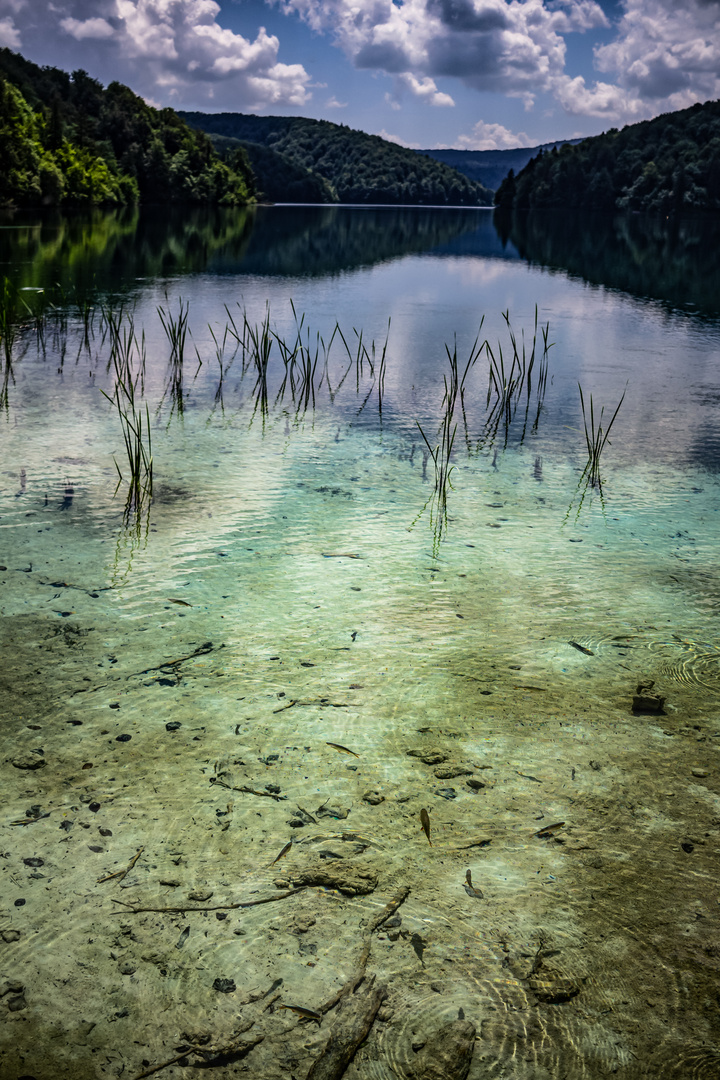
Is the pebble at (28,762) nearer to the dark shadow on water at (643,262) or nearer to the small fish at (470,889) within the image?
the small fish at (470,889)

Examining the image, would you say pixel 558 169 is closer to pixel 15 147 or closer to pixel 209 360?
pixel 15 147

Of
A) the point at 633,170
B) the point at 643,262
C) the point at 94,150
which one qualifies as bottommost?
the point at 643,262

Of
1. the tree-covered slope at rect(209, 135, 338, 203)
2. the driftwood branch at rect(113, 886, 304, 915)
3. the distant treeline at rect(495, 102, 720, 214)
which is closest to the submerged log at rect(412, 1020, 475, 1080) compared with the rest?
the driftwood branch at rect(113, 886, 304, 915)

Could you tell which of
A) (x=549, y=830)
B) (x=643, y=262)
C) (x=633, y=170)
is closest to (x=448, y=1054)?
(x=549, y=830)

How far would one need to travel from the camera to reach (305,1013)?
2.36 m

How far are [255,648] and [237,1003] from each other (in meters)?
2.26

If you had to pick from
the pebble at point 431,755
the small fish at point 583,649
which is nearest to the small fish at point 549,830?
the pebble at point 431,755

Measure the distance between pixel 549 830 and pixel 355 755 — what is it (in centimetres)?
91

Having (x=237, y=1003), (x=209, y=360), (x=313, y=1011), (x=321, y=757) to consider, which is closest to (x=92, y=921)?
(x=237, y=1003)

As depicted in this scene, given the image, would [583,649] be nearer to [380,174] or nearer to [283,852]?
[283,852]

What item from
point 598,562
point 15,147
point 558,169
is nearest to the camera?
point 598,562

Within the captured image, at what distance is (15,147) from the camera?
190ft

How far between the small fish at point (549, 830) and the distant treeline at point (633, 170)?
111301mm

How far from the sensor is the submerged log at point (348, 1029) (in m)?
2.21
